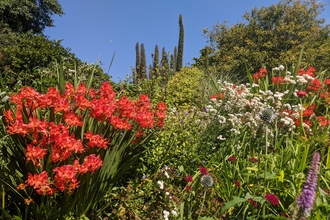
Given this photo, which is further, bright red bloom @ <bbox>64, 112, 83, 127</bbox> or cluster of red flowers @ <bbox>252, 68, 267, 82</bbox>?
cluster of red flowers @ <bbox>252, 68, 267, 82</bbox>

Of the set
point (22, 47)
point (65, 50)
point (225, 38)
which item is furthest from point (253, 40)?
point (22, 47)

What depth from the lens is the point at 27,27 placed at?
20.5 metres

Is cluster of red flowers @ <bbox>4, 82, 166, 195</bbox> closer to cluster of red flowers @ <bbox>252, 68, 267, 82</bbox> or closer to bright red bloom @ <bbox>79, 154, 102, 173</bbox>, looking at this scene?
bright red bloom @ <bbox>79, 154, 102, 173</bbox>

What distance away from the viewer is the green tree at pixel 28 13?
18484 millimetres

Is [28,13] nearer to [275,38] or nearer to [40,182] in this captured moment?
[275,38]

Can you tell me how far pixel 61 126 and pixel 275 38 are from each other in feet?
62.6

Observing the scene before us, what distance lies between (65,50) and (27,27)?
11.8m

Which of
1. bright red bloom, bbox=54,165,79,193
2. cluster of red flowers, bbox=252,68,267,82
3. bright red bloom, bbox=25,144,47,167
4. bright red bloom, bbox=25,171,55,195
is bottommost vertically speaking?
bright red bloom, bbox=25,171,55,195

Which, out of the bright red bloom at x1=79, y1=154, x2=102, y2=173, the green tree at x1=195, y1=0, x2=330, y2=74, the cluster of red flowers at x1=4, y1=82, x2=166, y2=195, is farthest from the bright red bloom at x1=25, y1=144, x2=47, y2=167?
the green tree at x1=195, y1=0, x2=330, y2=74

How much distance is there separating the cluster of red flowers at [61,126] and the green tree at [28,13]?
17919mm

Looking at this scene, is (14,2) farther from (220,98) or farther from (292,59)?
(220,98)

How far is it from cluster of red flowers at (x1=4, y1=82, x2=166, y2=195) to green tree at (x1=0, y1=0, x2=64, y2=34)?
17.9 meters

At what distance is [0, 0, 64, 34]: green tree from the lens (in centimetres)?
1848

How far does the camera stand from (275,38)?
19.1 metres
